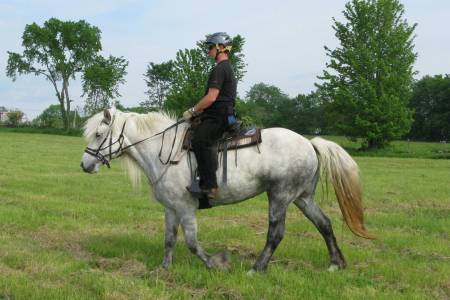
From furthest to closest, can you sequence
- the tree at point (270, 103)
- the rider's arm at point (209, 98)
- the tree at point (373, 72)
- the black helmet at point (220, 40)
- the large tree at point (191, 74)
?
the tree at point (270, 103), the large tree at point (191, 74), the tree at point (373, 72), the black helmet at point (220, 40), the rider's arm at point (209, 98)

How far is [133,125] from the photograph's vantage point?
24.6 feet

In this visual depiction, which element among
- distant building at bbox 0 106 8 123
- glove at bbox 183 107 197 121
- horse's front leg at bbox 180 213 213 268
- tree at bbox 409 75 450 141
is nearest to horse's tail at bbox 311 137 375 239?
glove at bbox 183 107 197 121

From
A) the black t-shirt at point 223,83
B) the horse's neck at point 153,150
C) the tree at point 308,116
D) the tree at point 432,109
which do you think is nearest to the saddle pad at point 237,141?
the horse's neck at point 153,150

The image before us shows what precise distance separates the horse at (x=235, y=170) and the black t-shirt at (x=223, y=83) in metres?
0.75

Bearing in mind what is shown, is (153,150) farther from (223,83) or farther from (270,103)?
(270,103)

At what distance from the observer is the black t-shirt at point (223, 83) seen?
678 cm

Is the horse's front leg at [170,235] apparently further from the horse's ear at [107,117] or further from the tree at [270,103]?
the tree at [270,103]

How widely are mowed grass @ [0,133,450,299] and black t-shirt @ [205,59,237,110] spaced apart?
2.22 metres

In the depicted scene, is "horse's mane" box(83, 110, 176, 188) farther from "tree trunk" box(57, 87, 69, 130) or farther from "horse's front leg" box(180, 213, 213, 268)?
"tree trunk" box(57, 87, 69, 130)

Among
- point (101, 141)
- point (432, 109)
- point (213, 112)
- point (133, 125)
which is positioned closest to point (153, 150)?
point (133, 125)

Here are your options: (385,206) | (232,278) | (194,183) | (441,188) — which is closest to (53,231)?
(194,183)

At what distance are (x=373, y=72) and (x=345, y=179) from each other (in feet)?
154

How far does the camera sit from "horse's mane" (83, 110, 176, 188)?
742 centimetres

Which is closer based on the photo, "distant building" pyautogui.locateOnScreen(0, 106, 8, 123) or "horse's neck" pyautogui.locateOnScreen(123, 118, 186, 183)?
"horse's neck" pyautogui.locateOnScreen(123, 118, 186, 183)
